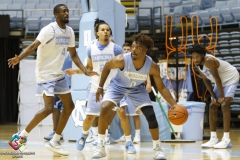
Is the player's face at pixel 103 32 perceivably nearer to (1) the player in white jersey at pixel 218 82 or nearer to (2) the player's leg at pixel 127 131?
(2) the player's leg at pixel 127 131

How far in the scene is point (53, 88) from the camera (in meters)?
7.51

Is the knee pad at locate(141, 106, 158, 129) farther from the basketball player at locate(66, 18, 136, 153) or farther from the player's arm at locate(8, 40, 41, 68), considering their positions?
the player's arm at locate(8, 40, 41, 68)

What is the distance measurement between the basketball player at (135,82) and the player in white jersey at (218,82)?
2320mm

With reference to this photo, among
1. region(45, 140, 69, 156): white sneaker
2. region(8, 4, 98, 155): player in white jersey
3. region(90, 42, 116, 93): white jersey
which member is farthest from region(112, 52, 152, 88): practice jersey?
region(90, 42, 116, 93): white jersey

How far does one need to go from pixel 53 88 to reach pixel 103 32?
1452 mm

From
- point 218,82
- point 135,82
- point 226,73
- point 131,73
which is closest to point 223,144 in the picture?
point 218,82

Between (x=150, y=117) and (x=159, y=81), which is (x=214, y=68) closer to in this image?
(x=159, y=81)

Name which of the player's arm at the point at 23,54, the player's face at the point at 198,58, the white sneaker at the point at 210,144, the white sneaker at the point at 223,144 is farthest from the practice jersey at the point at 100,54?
the white sneaker at the point at 223,144

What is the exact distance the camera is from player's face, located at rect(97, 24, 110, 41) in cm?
844

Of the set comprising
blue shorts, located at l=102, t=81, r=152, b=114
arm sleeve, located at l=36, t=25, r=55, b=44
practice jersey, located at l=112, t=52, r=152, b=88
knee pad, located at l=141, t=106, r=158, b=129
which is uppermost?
arm sleeve, located at l=36, t=25, r=55, b=44

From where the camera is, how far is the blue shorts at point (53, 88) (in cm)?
749

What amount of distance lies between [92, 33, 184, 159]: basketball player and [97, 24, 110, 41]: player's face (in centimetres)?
148

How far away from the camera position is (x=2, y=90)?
21.4 meters

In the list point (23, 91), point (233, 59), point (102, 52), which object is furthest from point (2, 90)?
point (102, 52)
